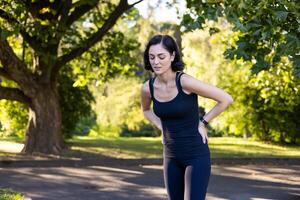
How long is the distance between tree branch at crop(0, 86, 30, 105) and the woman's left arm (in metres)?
8.92

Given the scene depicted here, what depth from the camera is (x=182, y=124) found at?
362cm

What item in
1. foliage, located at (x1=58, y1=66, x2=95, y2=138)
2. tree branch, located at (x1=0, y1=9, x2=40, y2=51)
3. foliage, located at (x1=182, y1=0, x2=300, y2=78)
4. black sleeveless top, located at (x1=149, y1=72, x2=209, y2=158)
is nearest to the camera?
black sleeveless top, located at (x1=149, y1=72, x2=209, y2=158)

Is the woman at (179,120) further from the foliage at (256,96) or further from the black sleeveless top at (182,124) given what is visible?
the foliage at (256,96)

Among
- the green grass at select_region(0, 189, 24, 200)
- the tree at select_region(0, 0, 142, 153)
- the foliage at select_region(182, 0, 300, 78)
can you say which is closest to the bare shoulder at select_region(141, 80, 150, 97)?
the foliage at select_region(182, 0, 300, 78)

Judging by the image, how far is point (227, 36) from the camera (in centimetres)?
1534

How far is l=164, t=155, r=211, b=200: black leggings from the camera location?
143 inches

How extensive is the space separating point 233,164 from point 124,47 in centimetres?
503

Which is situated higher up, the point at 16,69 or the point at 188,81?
the point at 16,69

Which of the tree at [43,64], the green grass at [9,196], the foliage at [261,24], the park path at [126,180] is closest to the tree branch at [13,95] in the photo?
the tree at [43,64]

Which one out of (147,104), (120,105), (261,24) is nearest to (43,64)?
(261,24)

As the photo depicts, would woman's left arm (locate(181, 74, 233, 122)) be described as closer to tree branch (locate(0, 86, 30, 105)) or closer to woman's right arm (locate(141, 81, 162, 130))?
woman's right arm (locate(141, 81, 162, 130))

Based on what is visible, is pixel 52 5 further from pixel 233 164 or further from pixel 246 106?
pixel 246 106

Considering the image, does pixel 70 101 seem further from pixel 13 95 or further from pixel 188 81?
pixel 188 81

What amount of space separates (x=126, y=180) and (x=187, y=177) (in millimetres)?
5780
